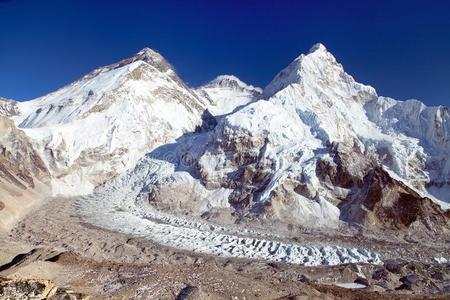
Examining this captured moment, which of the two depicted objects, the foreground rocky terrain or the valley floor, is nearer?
the valley floor

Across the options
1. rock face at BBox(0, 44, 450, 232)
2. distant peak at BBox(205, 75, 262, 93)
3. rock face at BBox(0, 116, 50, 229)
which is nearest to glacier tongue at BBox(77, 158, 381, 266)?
rock face at BBox(0, 44, 450, 232)

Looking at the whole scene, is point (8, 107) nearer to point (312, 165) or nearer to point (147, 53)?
point (147, 53)

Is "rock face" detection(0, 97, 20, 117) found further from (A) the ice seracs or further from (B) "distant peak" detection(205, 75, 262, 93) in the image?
(B) "distant peak" detection(205, 75, 262, 93)

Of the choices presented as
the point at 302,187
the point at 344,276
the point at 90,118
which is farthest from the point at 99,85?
the point at 344,276

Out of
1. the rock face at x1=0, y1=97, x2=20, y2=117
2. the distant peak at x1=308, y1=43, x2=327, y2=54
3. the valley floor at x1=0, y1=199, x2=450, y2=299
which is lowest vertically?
the valley floor at x1=0, y1=199, x2=450, y2=299

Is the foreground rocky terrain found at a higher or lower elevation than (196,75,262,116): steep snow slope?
lower

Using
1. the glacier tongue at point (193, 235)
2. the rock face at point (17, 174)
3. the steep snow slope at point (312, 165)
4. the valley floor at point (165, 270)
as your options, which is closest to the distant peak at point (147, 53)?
the steep snow slope at point (312, 165)
